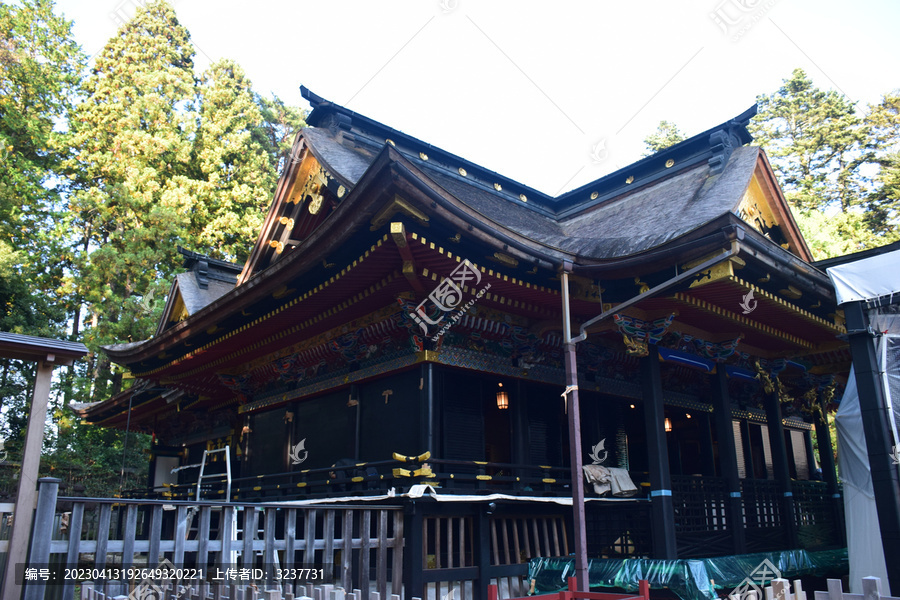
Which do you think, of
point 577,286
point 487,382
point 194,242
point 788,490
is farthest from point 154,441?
point 788,490

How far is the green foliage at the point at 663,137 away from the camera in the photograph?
4459 centimetres

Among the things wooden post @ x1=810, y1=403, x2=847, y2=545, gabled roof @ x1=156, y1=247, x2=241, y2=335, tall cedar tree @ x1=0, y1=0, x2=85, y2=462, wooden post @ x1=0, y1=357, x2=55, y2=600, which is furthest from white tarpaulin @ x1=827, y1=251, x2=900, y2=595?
tall cedar tree @ x1=0, y1=0, x2=85, y2=462

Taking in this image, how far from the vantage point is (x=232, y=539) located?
8289 mm

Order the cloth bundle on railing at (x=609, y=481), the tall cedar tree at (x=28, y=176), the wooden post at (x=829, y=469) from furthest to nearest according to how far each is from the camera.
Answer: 1. the tall cedar tree at (x=28, y=176)
2. the wooden post at (x=829, y=469)
3. the cloth bundle on railing at (x=609, y=481)

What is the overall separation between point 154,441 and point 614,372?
16.2m

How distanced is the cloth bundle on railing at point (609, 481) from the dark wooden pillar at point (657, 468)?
0.90 m

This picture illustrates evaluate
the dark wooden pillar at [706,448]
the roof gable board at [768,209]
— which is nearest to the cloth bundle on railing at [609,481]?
the dark wooden pillar at [706,448]

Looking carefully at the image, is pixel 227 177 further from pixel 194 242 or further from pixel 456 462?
pixel 456 462

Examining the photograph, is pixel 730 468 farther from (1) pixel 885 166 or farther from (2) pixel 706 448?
(1) pixel 885 166
